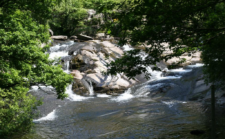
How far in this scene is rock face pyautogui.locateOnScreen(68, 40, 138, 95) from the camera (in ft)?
70.3

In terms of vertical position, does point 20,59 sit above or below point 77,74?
above

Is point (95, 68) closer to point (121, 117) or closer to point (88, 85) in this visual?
point (88, 85)

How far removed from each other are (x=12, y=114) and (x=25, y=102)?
3.14ft

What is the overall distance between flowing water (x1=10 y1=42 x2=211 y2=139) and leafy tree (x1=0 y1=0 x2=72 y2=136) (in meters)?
1.57

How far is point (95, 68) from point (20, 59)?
1418cm

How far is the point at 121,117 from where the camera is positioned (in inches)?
532

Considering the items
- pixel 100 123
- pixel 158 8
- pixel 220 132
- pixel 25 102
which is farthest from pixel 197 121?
pixel 25 102

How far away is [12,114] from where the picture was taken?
964 centimetres

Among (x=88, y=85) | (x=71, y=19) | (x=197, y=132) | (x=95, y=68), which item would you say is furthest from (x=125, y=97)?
(x=71, y=19)

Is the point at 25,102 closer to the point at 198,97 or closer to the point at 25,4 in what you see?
the point at 25,4

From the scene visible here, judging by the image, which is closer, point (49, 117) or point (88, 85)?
point (49, 117)

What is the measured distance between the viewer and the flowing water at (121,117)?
10.5m

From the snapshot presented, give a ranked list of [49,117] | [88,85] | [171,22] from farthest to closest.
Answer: [88,85], [49,117], [171,22]

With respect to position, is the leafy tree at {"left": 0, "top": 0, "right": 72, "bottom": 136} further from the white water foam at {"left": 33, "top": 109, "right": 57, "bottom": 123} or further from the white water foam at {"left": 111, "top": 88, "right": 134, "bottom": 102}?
the white water foam at {"left": 111, "top": 88, "right": 134, "bottom": 102}
